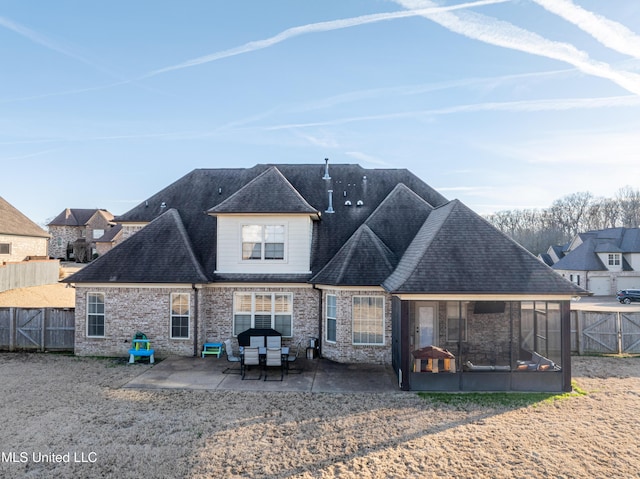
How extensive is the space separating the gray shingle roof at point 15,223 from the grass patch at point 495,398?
33.9 metres

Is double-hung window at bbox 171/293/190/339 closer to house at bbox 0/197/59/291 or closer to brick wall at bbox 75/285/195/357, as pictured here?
brick wall at bbox 75/285/195/357

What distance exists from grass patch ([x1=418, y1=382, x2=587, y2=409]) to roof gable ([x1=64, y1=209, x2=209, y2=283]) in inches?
364

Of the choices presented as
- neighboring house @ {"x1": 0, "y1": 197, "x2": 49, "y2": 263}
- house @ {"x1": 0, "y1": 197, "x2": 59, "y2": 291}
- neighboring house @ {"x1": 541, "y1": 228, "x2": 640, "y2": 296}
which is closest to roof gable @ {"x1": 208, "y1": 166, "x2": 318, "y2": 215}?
house @ {"x1": 0, "y1": 197, "x2": 59, "y2": 291}

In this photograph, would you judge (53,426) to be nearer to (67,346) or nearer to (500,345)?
(67,346)

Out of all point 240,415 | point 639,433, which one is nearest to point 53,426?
point 240,415

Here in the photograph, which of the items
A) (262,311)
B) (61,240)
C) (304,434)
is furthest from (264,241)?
(61,240)

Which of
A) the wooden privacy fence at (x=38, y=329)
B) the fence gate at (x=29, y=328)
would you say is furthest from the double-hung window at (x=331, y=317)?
the fence gate at (x=29, y=328)

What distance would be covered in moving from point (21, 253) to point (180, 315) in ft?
83.7

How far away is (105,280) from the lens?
14164mm

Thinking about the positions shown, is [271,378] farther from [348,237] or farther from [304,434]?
[348,237]

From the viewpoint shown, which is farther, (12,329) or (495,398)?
(12,329)

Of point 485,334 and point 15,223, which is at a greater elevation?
point 15,223

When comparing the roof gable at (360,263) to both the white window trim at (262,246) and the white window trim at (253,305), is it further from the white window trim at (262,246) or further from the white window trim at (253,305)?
the white window trim at (262,246)

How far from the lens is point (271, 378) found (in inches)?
466
